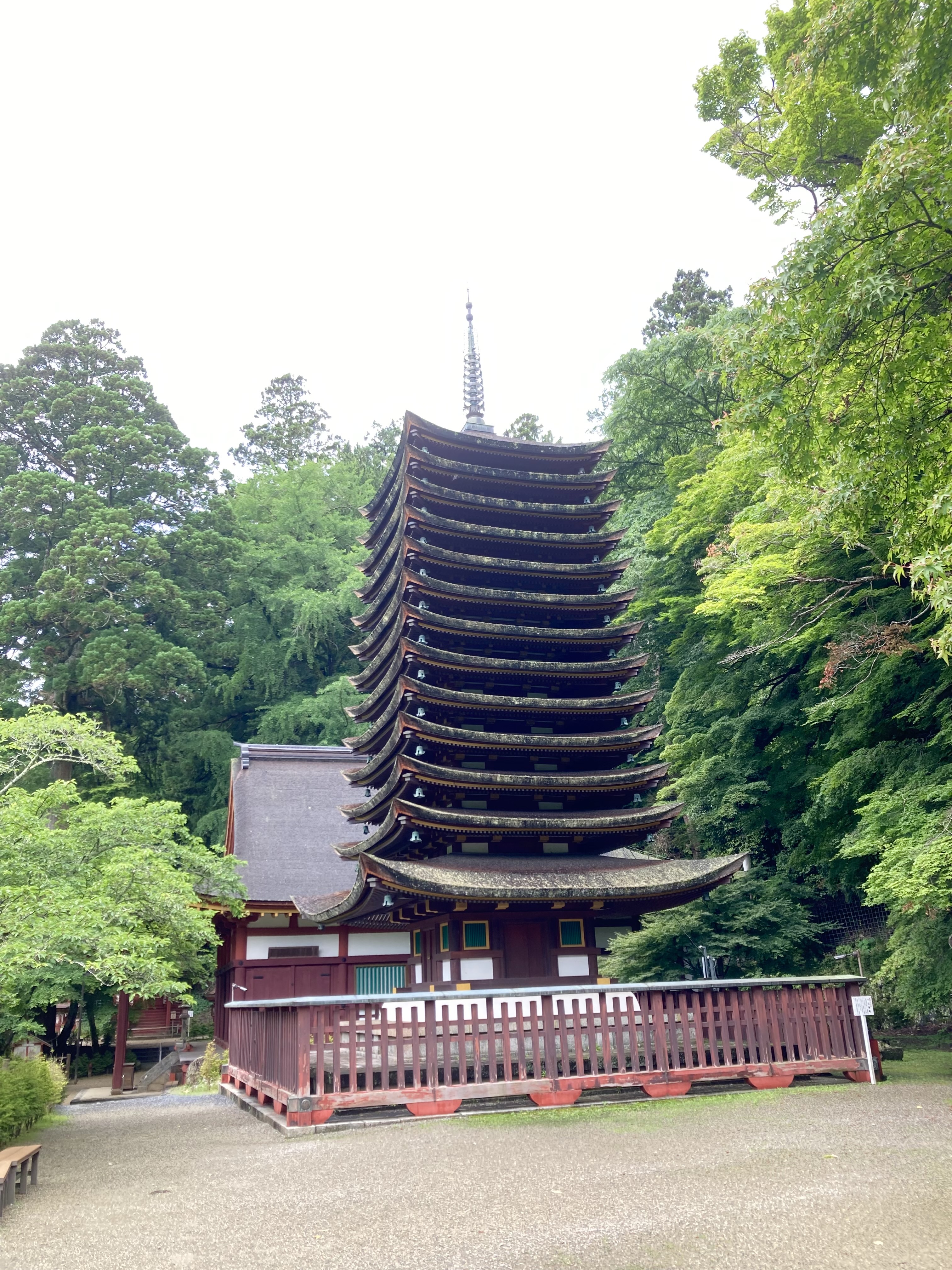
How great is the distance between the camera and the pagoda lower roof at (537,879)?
43.2 feet

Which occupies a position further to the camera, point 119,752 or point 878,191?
point 119,752

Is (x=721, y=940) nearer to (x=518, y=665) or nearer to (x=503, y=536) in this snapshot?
(x=518, y=665)

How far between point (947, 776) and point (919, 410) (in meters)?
5.90

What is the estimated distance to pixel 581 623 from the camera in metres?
18.2

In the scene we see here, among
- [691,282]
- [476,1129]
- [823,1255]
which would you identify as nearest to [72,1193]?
[476,1129]

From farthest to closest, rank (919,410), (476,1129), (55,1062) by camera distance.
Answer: (55,1062) < (476,1129) < (919,410)

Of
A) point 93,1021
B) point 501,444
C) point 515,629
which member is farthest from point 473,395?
point 93,1021

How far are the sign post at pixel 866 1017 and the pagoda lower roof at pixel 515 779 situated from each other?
17.1 ft

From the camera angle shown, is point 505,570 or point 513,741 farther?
point 505,570

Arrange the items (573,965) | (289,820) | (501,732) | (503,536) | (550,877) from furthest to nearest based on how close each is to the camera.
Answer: (289,820), (503,536), (501,732), (573,965), (550,877)

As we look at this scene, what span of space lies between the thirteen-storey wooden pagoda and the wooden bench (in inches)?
224

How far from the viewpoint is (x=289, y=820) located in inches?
955

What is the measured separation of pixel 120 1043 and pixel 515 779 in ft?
39.7

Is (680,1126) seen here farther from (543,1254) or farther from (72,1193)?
(72,1193)
